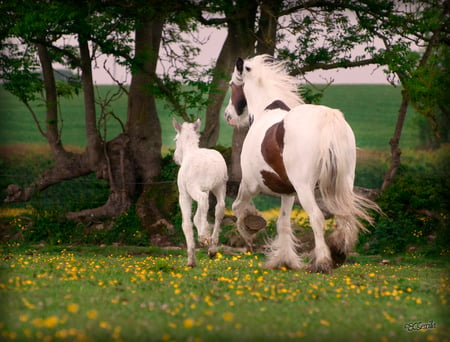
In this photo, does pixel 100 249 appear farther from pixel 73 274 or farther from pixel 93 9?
pixel 73 274

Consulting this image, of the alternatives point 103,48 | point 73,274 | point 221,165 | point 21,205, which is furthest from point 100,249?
point 21,205

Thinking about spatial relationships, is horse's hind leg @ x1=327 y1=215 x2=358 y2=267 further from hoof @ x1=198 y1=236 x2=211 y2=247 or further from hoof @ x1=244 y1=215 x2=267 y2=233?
hoof @ x1=198 y1=236 x2=211 y2=247

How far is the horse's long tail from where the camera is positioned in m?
9.08

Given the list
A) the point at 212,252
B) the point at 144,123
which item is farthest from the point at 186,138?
the point at 144,123

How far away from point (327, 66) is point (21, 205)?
1466 cm

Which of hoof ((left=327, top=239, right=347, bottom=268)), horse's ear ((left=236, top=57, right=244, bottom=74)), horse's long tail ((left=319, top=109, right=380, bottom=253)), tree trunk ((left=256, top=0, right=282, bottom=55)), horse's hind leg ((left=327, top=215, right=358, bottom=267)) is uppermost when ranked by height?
tree trunk ((left=256, top=0, right=282, bottom=55))

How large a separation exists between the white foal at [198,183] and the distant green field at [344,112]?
19132 mm

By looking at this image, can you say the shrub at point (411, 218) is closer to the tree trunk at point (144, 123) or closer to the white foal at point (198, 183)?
the white foal at point (198, 183)

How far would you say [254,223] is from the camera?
11016 millimetres

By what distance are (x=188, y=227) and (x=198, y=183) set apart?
78cm

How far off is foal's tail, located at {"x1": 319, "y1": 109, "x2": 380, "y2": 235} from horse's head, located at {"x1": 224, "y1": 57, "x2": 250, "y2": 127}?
302cm

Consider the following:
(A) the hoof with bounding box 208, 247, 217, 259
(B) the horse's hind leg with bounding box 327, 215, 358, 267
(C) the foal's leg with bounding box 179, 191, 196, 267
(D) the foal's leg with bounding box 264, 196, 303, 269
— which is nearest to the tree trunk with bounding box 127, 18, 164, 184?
(A) the hoof with bounding box 208, 247, 217, 259

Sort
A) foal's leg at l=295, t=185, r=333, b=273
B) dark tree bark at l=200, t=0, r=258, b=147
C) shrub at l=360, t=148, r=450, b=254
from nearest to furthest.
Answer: foal's leg at l=295, t=185, r=333, b=273 → shrub at l=360, t=148, r=450, b=254 → dark tree bark at l=200, t=0, r=258, b=147

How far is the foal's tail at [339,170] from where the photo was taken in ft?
29.8
